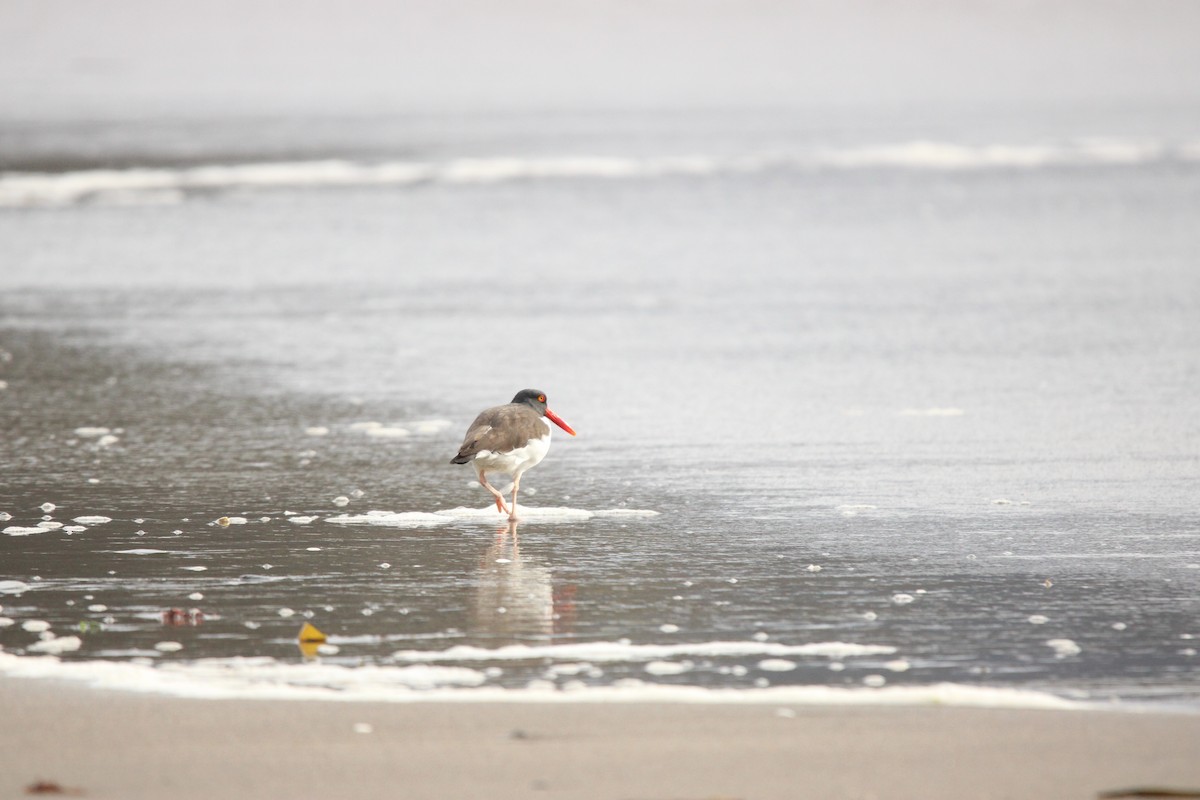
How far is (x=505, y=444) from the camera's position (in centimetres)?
889

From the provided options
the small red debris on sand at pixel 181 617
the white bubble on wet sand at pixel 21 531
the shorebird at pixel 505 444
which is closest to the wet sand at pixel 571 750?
the small red debris on sand at pixel 181 617

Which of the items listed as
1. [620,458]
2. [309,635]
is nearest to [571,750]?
[309,635]

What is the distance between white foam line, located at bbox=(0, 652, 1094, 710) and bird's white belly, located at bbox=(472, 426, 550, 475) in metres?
2.78

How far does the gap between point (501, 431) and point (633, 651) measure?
2.74 m

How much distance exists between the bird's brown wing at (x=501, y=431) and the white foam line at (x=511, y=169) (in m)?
22.4

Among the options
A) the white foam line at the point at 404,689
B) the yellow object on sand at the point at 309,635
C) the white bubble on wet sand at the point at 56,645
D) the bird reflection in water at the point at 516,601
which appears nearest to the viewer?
the white foam line at the point at 404,689

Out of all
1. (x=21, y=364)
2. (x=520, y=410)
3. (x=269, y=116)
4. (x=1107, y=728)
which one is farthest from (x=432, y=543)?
(x=269, y=116)

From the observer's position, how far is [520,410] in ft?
30.0

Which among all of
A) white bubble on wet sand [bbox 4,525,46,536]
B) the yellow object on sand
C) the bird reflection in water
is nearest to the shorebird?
the bird reflection in water

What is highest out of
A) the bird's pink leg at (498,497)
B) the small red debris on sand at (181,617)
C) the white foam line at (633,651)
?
the bird's pink leg at (498,497)

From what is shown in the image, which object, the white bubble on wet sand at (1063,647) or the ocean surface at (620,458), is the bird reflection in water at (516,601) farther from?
the white bubble on wet sand at (1063,647)

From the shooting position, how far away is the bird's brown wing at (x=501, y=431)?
8852 mm

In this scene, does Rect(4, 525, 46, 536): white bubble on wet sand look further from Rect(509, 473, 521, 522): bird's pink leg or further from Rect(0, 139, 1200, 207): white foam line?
Rect(0, 139, 1200, 207): white foam line

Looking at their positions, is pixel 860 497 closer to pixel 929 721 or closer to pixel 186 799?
pixel 929 721
